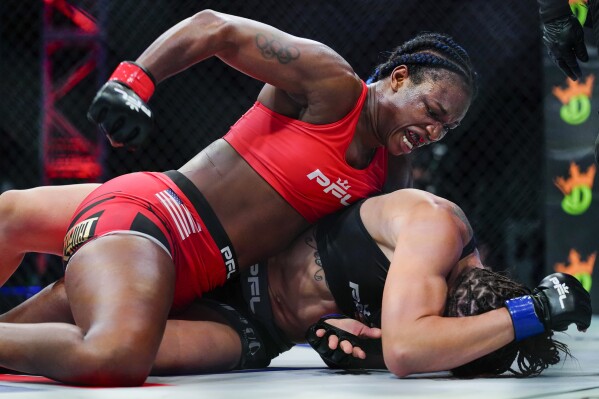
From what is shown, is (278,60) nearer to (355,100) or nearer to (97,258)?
(355,100)

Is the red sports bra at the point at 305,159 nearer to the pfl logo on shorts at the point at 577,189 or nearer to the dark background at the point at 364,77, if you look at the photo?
the dark background at the point at 364,77

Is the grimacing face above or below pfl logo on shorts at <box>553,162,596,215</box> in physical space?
above

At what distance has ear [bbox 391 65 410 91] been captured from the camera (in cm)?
182

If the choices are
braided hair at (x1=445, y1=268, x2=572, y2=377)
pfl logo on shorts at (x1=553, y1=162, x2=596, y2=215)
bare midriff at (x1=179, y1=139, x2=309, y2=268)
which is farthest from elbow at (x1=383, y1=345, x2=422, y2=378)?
pfl logo on shorts at (x1=553, y1=162, x2=596, y2=215)

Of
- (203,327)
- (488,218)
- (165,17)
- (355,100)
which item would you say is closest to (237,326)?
(203,327)

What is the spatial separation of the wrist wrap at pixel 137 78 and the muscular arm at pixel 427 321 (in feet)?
1.78

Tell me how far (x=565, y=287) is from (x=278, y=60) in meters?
0.70

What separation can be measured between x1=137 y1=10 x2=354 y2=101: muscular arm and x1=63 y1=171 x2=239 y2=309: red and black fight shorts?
0.87ft

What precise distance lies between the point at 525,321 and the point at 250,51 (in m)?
0.74

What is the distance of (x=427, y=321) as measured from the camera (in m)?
1.45

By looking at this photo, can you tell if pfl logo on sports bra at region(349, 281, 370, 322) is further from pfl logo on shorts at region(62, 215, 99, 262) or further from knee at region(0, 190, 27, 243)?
knee at region(0, 190, 27, 243)

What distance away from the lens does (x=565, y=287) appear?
1479 millimetres

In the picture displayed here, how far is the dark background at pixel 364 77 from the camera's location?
3828 mm

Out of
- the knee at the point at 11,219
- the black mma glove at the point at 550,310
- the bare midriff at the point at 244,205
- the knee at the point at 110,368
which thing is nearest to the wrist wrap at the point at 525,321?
the black mma glove at the point at 550,310
